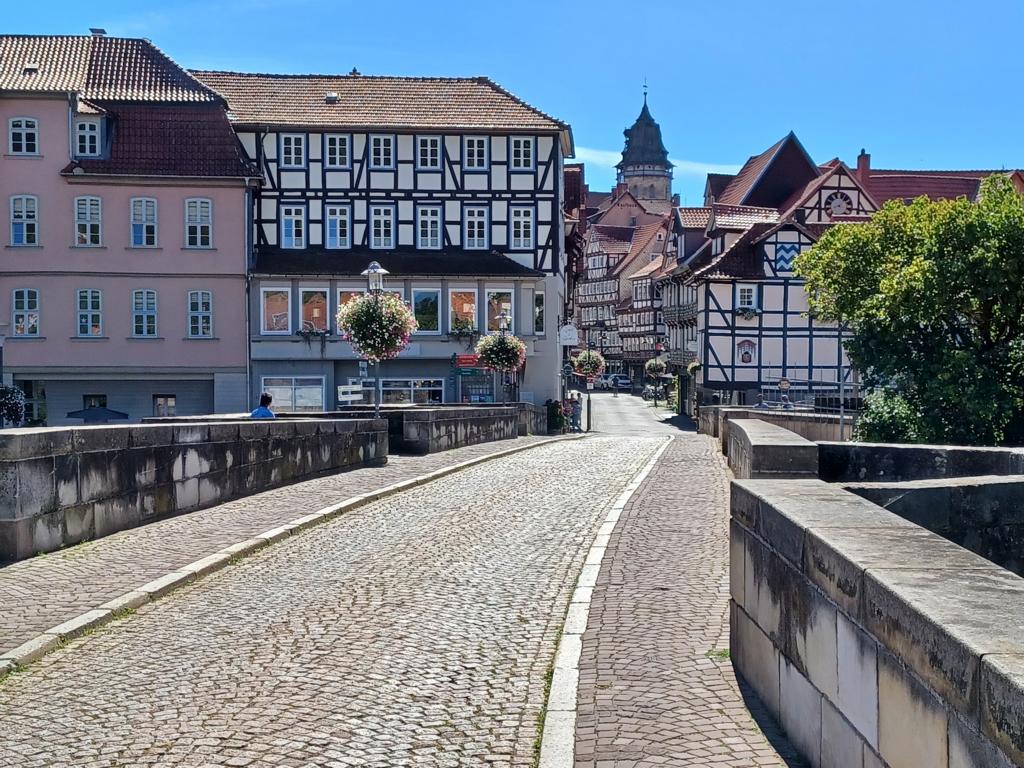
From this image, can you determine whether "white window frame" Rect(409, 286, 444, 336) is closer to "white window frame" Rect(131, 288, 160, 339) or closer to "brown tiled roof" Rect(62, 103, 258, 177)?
"brown tiled roof" Rect(62, 103, 258, 177)

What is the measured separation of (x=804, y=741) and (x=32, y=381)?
144 ft

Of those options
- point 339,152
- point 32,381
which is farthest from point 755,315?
point 32,381

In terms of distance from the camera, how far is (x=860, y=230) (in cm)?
2769

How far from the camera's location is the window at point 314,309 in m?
47.8

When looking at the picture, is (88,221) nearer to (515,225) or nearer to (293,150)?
(293,150)

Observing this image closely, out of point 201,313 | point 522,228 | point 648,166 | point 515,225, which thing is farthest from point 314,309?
point 648,166

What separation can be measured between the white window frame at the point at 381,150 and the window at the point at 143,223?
8.80 meters

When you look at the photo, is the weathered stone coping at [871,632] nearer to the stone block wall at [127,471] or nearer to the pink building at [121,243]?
the stone block wall at [127,471]

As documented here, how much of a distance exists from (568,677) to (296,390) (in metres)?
Result: 42.0

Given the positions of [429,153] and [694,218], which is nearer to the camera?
[429,153]

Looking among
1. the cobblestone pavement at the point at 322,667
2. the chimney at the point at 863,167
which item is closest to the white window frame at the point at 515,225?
the chimney at the point at 863,167

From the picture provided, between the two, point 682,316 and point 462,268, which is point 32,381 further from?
point 682,316

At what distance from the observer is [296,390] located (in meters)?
47.9

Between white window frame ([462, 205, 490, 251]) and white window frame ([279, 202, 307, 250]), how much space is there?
6219mm
